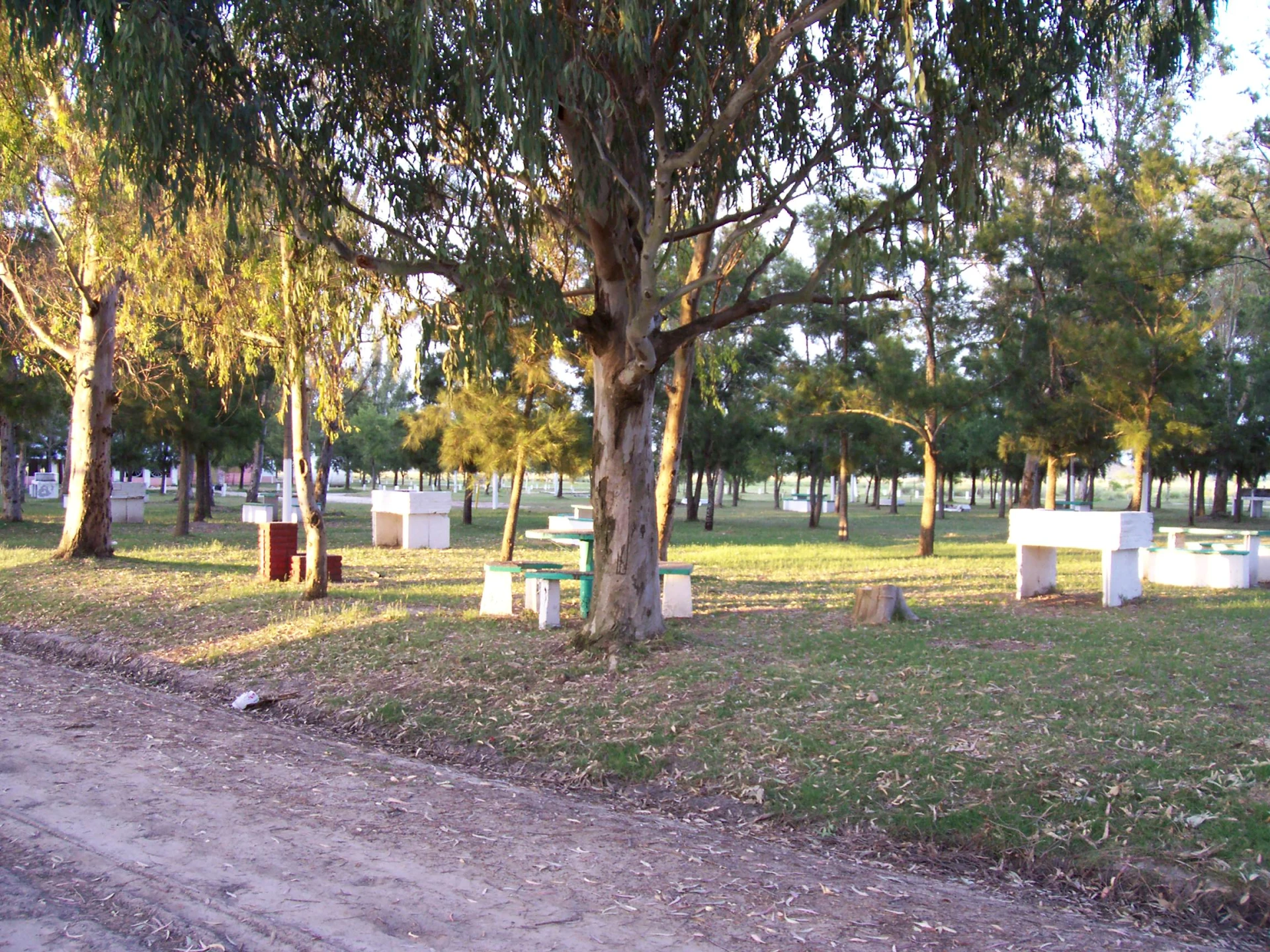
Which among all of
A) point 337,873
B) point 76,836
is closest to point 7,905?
point 76,836

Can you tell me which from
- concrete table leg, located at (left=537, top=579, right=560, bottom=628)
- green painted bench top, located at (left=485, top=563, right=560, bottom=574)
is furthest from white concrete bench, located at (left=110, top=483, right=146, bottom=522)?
concrete table leg, located at (left=537, top=579, right=560, bottom=628)

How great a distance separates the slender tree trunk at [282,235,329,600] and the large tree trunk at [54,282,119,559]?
5.81 m

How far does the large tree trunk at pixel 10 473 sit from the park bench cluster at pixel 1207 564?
1046 inches

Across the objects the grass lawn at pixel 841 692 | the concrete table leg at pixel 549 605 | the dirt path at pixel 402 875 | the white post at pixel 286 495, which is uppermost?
the white post at pixel 286 495

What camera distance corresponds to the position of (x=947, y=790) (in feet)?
17.9

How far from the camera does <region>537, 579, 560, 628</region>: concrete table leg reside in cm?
1012

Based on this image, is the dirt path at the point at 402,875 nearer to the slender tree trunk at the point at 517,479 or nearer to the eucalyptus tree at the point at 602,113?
the eucalyptus tree at the point at 602,113

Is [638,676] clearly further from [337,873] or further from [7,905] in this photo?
[7,905]

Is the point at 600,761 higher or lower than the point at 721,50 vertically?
lower

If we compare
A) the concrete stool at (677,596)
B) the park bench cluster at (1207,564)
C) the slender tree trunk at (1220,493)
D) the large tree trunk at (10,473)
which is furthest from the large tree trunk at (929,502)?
the slender tree trunk at (1220,493)

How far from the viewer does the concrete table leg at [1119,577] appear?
12047 millimetres

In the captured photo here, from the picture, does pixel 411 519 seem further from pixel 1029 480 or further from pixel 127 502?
pixel 1029 480

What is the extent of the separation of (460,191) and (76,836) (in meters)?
Result: 6.25

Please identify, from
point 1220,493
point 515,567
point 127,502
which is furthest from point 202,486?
point 1220,493
